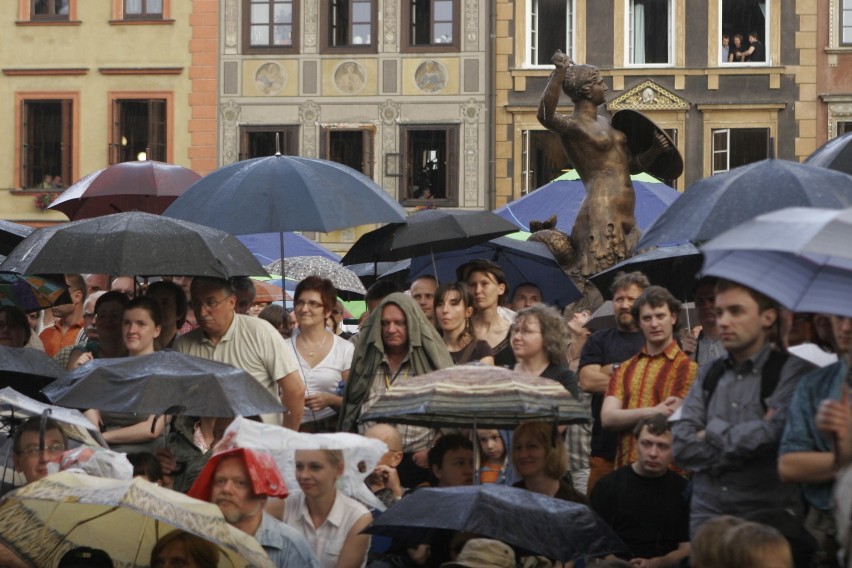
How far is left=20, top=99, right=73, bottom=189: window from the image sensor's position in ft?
117

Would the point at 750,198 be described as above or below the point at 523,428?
above

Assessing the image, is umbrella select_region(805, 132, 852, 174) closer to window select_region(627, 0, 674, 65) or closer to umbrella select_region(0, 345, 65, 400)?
umbrella select_region(0, 345, 65, 400)

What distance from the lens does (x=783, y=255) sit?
6.61m

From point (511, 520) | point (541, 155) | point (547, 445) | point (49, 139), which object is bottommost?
point (511, 520)

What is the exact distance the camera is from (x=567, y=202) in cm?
1673

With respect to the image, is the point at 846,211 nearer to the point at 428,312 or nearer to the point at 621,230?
the point at 428,312

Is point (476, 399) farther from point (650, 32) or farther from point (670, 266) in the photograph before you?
point (650, 32)

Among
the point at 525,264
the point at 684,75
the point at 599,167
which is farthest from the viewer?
the point at 684,75

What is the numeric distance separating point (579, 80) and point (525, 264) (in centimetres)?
140

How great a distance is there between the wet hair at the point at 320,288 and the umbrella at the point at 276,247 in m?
8.18

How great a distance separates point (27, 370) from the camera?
9.98 m

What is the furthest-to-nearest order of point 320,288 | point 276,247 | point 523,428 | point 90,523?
point 276,247, point 320,288, point 523,428, point 90,523

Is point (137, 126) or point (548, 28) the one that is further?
point (137, 126)

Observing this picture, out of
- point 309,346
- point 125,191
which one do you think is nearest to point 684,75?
point 125,191
